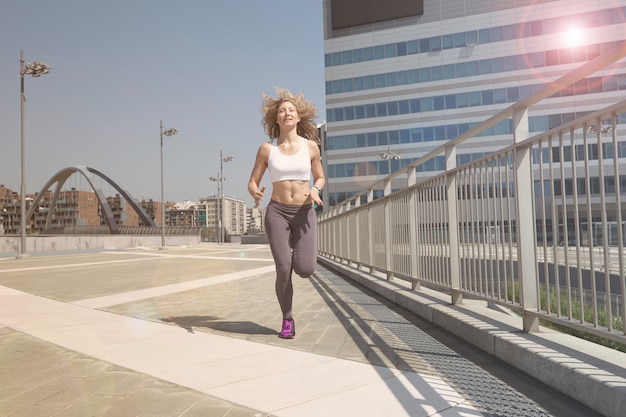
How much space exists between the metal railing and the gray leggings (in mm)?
1522

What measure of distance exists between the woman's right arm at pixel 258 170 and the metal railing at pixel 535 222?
1.86 metres

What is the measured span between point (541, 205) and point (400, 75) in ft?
167

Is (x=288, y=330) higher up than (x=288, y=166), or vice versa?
(x=288, y=166)

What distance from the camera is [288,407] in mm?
2385

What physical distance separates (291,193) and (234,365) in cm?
156

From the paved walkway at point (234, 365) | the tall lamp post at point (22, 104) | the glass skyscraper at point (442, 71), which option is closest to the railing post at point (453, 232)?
the paved walkway at point (234, 365)

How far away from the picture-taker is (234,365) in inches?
127

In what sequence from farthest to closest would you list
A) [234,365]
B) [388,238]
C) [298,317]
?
[388,238]
[298,317]
[234,365]

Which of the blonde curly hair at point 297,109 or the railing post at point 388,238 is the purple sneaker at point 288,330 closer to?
the blonde curly hair at point 297,109

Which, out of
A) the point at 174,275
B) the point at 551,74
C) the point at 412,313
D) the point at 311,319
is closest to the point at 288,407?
the point at 311,319

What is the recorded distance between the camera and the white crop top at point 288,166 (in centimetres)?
410

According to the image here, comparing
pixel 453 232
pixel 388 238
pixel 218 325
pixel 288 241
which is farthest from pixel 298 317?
pixel 388 238

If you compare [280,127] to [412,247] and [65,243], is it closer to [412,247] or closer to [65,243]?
[412,247]

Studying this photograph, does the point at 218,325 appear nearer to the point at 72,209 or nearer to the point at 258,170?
the point at 258,170
